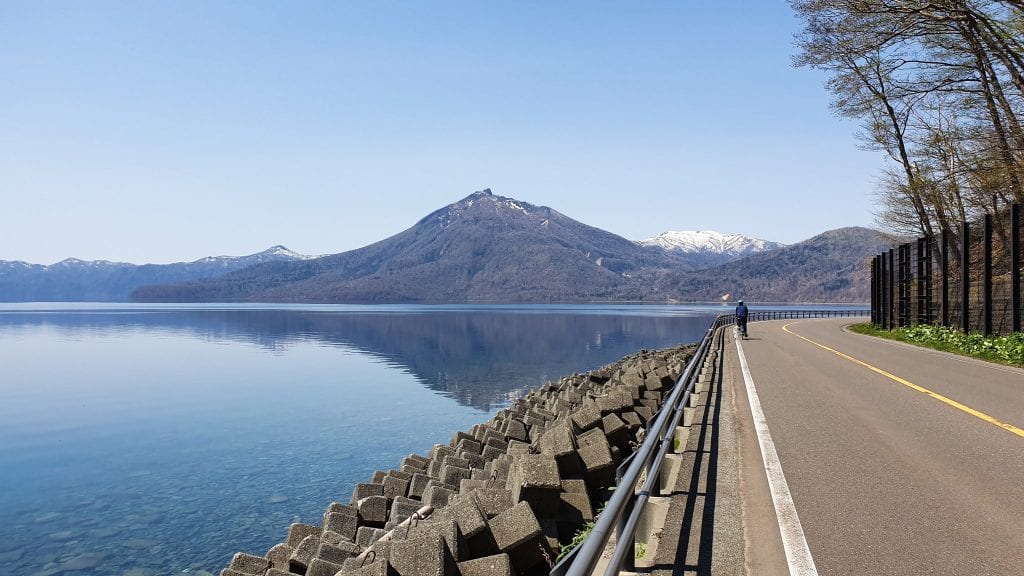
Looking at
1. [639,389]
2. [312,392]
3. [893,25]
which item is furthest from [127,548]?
[893,25]

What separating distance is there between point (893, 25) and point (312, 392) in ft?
83.1

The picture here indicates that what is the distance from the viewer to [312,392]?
31781mm

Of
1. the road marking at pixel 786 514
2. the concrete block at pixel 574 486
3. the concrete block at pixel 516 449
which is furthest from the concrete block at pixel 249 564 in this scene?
the road marking at pixel 786 514

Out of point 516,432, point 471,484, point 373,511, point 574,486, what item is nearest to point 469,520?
point 574,486

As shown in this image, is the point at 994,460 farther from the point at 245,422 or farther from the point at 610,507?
the point at 245,422

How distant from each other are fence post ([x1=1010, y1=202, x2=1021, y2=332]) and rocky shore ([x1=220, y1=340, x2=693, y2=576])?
16.9 meters

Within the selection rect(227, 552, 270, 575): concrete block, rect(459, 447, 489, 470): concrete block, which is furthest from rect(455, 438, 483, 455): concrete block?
rect(227, 552, 270, 575): concrete block

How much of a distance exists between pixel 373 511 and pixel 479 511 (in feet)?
15.9

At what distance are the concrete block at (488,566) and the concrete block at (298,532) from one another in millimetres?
5343

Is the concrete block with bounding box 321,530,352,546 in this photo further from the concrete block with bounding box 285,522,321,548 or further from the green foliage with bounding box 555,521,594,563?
the green foliage with bounding box 555,521,594,563

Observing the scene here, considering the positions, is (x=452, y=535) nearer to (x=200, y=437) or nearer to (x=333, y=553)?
(x=333, y=553)

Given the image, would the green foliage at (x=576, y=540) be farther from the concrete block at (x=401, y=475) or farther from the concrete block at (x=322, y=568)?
the concrete block at (x=401, y=475)

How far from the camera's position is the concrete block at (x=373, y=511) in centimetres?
988

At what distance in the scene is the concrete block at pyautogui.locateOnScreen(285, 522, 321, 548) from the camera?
9.62 metres
